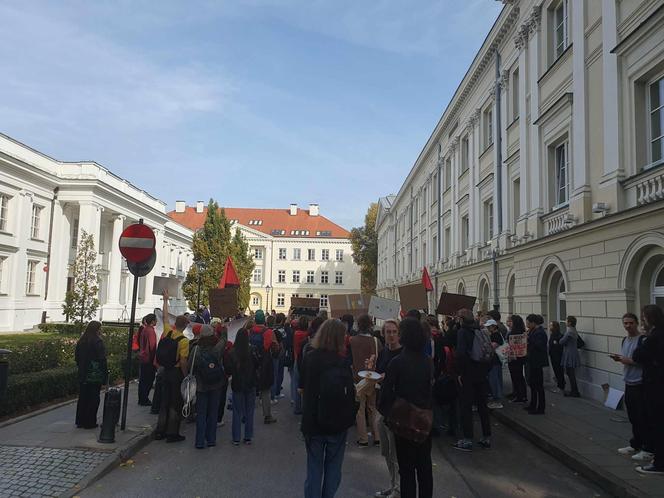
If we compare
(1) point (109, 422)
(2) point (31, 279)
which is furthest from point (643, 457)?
(2) point (31, 279)

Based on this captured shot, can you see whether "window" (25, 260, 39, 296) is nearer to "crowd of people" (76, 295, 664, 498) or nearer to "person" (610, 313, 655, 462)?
"crowd of people" (76, 295, 664, 498)

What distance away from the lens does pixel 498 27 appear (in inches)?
780

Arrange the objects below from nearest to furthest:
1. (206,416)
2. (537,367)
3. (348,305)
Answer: (206,416), (537,367), (348,305)

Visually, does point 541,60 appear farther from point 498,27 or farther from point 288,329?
point 288,329

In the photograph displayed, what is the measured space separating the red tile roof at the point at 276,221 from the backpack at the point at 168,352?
77160 mm

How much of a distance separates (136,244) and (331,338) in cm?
483

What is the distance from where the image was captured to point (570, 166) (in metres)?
14.0

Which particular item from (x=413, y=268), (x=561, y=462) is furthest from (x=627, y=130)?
(x=413, y=268)

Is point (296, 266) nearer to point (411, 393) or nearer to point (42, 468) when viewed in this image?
point (42, 468)

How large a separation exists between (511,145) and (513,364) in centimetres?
1038

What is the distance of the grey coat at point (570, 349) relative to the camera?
11.9m

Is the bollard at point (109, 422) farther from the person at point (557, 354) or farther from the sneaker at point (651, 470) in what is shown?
the person at point (557, 354)

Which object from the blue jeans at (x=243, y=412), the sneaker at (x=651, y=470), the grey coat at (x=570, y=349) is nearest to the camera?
the sneaker at (x=651, y=470)

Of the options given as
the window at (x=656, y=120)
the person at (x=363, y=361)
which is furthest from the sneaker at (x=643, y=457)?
the window at (x=656, y=120)
